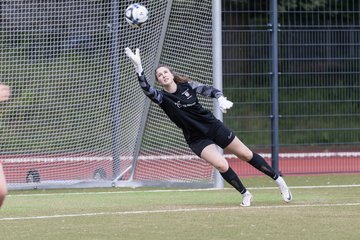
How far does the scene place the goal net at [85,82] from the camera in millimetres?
15711

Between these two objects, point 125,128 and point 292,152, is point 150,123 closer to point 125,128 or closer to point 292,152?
point 125,128

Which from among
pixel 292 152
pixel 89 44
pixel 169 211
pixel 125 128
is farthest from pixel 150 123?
pixel 169 211

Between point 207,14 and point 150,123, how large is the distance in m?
2.05

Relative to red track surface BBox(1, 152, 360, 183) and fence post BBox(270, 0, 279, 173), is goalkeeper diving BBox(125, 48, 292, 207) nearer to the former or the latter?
red track surface BBox(1, 152, 360, 183)

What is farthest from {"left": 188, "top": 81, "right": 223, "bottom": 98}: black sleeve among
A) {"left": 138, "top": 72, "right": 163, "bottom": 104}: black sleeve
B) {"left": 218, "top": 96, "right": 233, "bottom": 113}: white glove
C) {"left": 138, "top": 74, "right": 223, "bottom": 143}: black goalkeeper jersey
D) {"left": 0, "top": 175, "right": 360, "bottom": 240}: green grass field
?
{"left": 0, "top": 175, "right": 360, "bottom": 240}: green grass field

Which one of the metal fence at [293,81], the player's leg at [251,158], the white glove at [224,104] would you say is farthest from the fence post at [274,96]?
the white glove at [224,104]

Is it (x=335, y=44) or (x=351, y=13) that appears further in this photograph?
(x=351, y=13)

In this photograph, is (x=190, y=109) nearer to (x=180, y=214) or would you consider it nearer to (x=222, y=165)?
(x=222, y=165)

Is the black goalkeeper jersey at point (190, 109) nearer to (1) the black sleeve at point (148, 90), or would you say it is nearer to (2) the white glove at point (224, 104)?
(1) the black sleeve at point (148, 90)

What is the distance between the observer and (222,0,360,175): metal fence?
705 inches

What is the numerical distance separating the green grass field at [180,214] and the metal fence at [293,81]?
2.98 metres

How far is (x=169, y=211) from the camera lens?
1184 centimetres

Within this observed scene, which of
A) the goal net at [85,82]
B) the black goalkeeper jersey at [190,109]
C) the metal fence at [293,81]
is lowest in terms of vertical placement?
the black goalkeeper jersey at [190,109]

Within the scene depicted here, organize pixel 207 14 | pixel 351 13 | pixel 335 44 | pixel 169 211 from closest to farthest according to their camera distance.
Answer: pixel 169 211 → pixel 207 14 → pixel 335 44 → pixel 351 13
